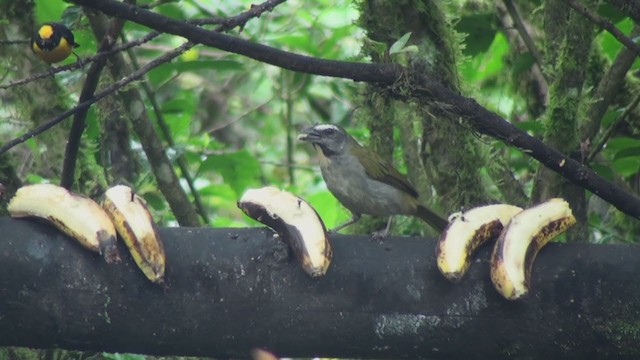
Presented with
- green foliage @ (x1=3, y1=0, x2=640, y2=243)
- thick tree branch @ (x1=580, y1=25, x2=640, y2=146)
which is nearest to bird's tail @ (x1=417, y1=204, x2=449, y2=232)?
→ green foliage @ (x1=3, y1=0, x2=640, y2=243)

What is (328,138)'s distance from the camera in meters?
4.79

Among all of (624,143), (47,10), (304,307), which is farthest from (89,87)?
(624,143)

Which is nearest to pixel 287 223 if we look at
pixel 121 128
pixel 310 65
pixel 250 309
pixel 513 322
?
pixel 250 309

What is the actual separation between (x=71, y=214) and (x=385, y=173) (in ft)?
6.89

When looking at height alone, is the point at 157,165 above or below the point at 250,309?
above

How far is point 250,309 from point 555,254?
86cm

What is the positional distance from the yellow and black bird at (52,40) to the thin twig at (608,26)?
1.62 m

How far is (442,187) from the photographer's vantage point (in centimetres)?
442

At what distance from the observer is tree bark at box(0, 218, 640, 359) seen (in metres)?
2.82

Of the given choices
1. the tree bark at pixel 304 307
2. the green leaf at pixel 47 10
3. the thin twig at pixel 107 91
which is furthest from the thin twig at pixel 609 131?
the green leaf at pixel 47 10

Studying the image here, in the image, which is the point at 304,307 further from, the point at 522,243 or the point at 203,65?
the point at 203,65

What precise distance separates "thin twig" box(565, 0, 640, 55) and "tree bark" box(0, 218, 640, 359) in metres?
0.76

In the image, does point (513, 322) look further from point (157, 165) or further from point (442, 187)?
point (157, 165)

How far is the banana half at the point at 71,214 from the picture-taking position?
282 cm
